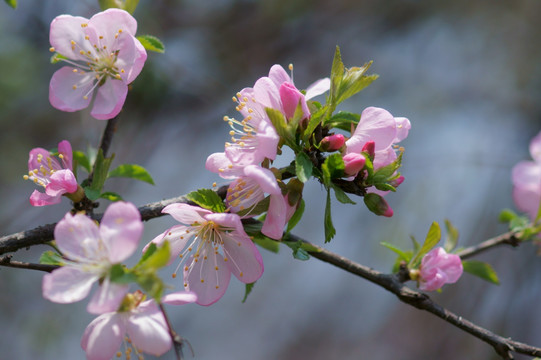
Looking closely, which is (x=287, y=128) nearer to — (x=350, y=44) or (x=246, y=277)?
(x=246, y=277)

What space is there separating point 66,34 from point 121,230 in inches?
16.8

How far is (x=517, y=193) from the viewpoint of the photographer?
1177 millimetres

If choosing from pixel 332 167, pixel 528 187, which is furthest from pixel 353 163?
pixel 528 187

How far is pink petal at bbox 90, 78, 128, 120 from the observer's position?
0.73 m

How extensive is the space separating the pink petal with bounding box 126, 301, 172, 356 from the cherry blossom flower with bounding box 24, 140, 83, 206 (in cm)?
25

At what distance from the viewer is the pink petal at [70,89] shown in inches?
30.9

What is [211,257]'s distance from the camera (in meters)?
0.72

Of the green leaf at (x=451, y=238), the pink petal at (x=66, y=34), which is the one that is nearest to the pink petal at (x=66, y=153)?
the pink petal at (x=66, y=34)

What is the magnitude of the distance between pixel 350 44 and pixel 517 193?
2354 mm

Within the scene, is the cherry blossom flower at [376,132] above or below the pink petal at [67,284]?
above

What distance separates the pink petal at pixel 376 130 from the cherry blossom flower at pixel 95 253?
321 mm

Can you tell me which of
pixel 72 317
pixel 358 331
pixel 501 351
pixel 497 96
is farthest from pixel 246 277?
pixel 497 96

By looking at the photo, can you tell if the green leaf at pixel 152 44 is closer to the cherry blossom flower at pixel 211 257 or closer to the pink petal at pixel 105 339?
the cherry blossom flower at pixel 211 257

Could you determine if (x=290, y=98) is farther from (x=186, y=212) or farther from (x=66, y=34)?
(x=66, y=34)
